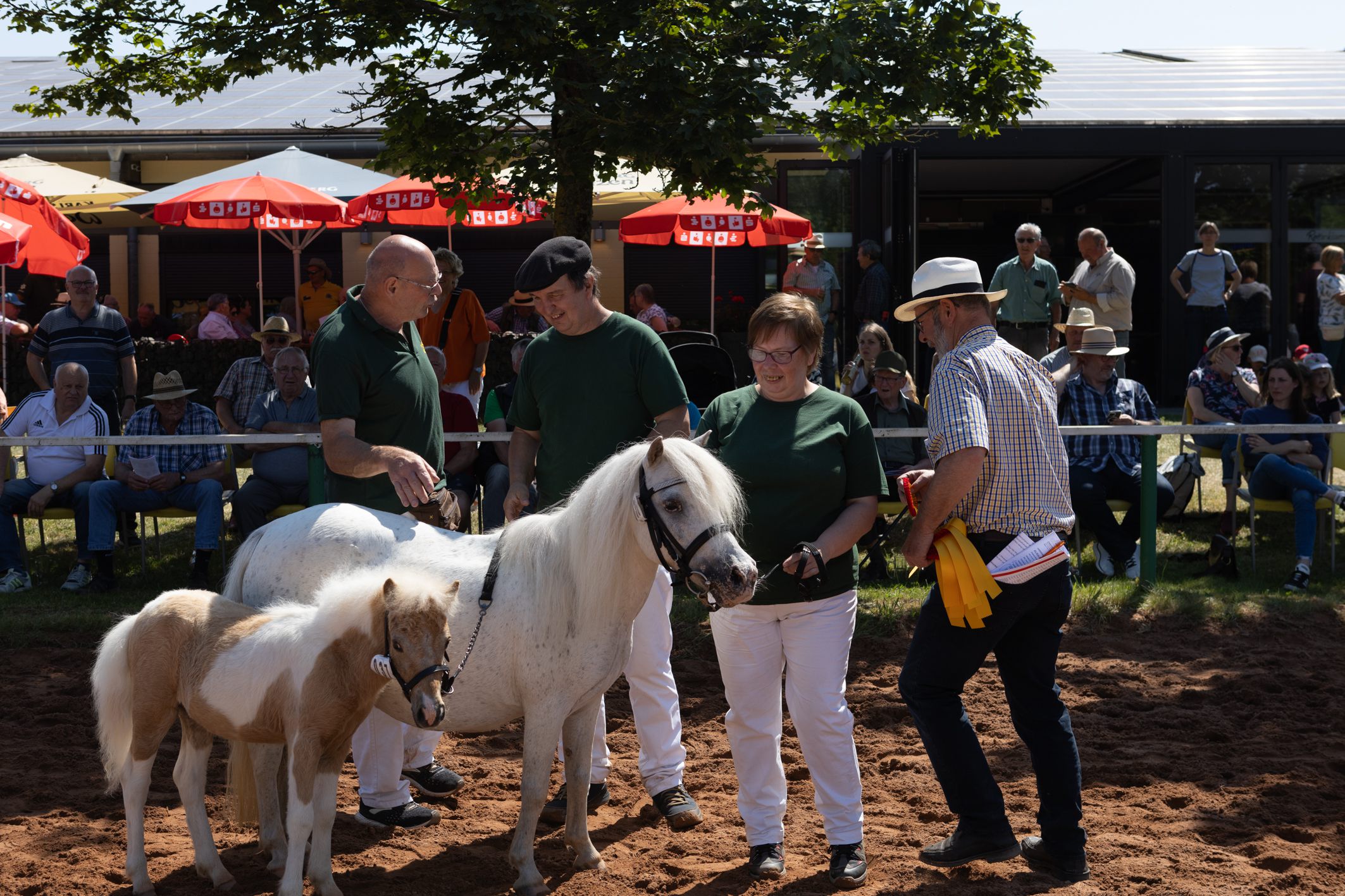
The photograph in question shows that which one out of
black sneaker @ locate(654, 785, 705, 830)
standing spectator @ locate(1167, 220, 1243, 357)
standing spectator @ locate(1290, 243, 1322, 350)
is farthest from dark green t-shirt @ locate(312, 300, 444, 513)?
standing spectator @ locate(1290, 243, 1322, 350)

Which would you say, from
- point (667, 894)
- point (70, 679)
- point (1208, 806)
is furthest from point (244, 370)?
point (1208, 806)

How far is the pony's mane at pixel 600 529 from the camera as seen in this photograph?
3.58 meters

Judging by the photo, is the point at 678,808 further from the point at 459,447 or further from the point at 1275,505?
the point at 1275,505

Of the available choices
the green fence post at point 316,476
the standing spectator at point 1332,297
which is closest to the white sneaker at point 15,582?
the green fence post at point 316,476

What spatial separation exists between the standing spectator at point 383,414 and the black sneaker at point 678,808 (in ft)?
2.76

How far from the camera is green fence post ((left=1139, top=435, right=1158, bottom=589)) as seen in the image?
757 cm

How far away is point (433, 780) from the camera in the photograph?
484 cm

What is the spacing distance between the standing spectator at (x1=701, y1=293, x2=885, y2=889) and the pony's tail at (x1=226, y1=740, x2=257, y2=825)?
5.24 ft

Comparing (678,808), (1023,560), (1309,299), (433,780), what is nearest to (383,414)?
(433,780)

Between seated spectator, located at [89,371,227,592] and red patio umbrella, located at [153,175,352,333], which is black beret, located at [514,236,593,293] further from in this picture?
red patio umbrella, located at [153,175,352,333]

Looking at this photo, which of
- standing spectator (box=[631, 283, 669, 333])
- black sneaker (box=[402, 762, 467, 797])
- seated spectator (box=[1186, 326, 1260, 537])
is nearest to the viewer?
black sneaker (box=[402, 762, 467, 797])

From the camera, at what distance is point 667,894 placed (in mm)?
3916

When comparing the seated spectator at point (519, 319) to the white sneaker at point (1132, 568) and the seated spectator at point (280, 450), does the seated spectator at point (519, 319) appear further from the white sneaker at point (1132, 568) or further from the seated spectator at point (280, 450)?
the white sneaker at point (1132, 568)

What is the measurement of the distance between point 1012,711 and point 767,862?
0.94 m
